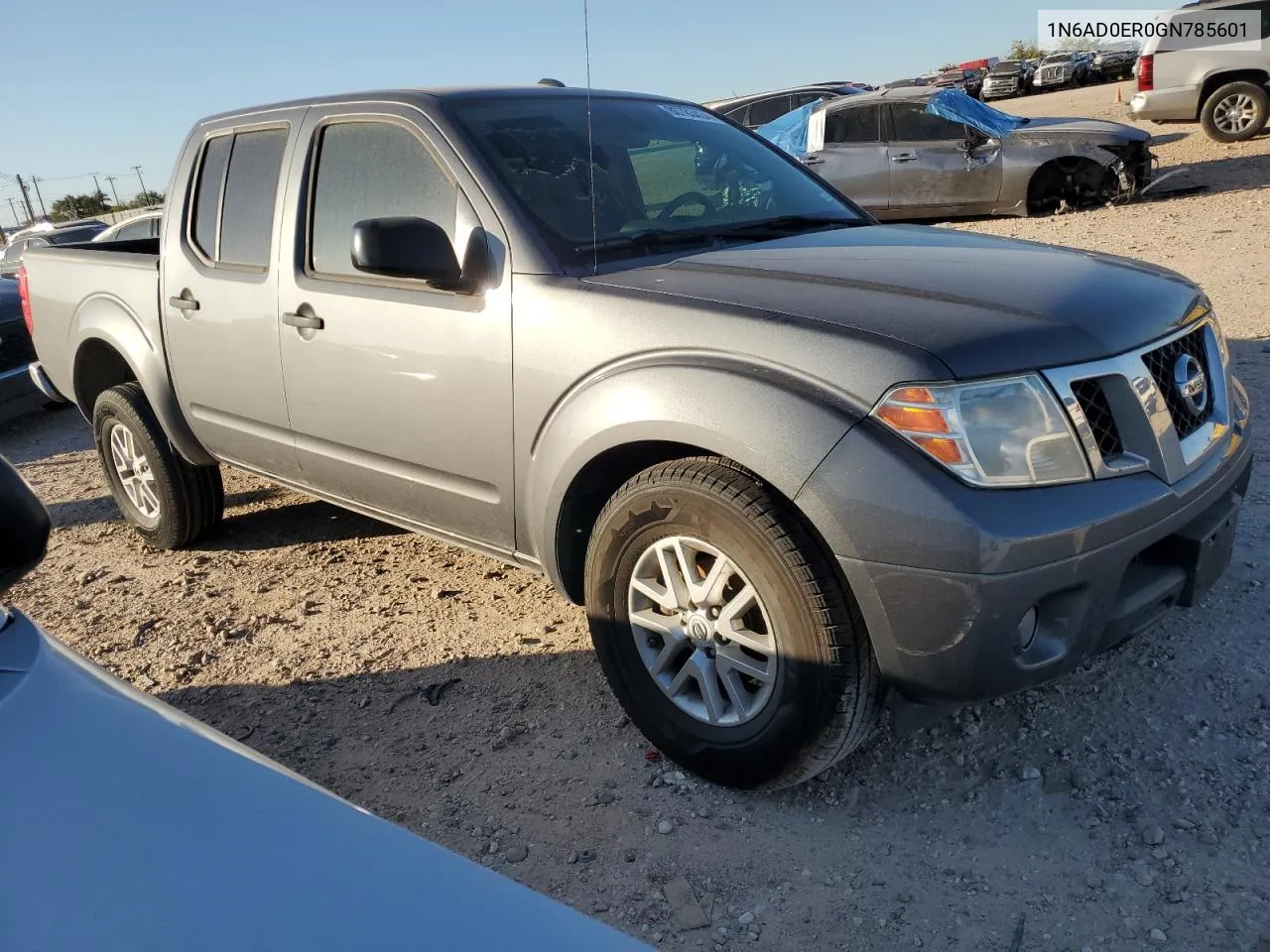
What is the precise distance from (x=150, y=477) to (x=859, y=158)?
9.01 meters

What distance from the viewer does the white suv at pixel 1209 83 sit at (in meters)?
12.5

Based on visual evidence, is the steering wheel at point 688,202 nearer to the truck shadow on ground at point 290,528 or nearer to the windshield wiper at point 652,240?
the windshield wiper at point 652,240

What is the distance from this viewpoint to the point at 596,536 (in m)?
2.73

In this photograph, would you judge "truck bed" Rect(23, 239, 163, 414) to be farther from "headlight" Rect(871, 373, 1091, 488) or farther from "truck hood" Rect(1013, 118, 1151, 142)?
"truck hood" Rect(1013, 118, 1151, 142)

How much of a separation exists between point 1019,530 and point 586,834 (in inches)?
52.1

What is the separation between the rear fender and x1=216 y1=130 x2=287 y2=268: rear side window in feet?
2.15

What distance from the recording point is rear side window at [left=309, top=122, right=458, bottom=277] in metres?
3.14

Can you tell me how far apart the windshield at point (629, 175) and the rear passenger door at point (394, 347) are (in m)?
0.19

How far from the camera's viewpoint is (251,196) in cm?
387

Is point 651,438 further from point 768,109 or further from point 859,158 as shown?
point 768,109

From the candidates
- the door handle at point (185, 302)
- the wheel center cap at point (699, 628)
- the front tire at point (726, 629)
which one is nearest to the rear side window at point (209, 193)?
the door handle at point (185, 302)

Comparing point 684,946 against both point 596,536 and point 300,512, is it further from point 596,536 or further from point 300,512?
point 300,512

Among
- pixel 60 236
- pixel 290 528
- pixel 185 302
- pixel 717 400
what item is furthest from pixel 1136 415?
pixel 60 236

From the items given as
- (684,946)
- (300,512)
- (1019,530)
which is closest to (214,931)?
(684,946)
